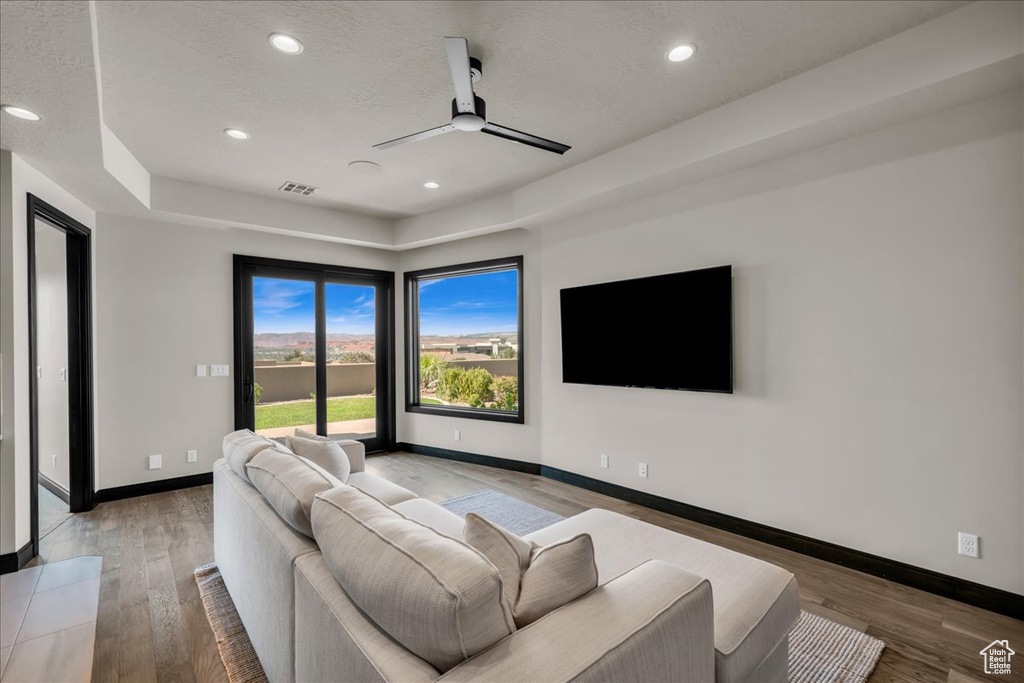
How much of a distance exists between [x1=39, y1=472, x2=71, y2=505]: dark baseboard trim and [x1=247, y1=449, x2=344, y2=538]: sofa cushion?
3248mm

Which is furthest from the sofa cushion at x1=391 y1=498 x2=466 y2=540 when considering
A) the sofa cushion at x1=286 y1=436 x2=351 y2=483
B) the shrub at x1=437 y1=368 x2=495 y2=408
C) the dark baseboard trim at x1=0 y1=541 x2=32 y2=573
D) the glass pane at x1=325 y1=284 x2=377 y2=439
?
the glass pane at x1=325 y1=284 x2=377 y2=439

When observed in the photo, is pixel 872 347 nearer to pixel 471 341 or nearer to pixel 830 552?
pixel 830 552

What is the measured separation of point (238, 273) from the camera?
4.82m

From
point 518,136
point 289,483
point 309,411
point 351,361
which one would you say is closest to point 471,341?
point 351,361

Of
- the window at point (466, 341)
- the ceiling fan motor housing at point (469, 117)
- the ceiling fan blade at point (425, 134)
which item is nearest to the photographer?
the ceiling fan motor housing at point (469, 117)

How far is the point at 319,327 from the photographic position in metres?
5.46

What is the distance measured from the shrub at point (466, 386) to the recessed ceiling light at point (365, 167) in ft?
7.92

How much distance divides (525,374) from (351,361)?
7.21 ft

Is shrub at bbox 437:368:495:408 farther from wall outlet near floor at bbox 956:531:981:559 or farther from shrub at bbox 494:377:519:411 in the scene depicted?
wall outlet near floor at bbox 956:531:981:559

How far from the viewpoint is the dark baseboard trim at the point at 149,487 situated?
409 centimetres

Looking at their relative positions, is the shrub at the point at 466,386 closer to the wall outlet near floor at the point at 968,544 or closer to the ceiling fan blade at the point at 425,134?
the ceiling fan blade at the point at 425,134

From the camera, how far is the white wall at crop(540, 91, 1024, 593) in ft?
7.75
